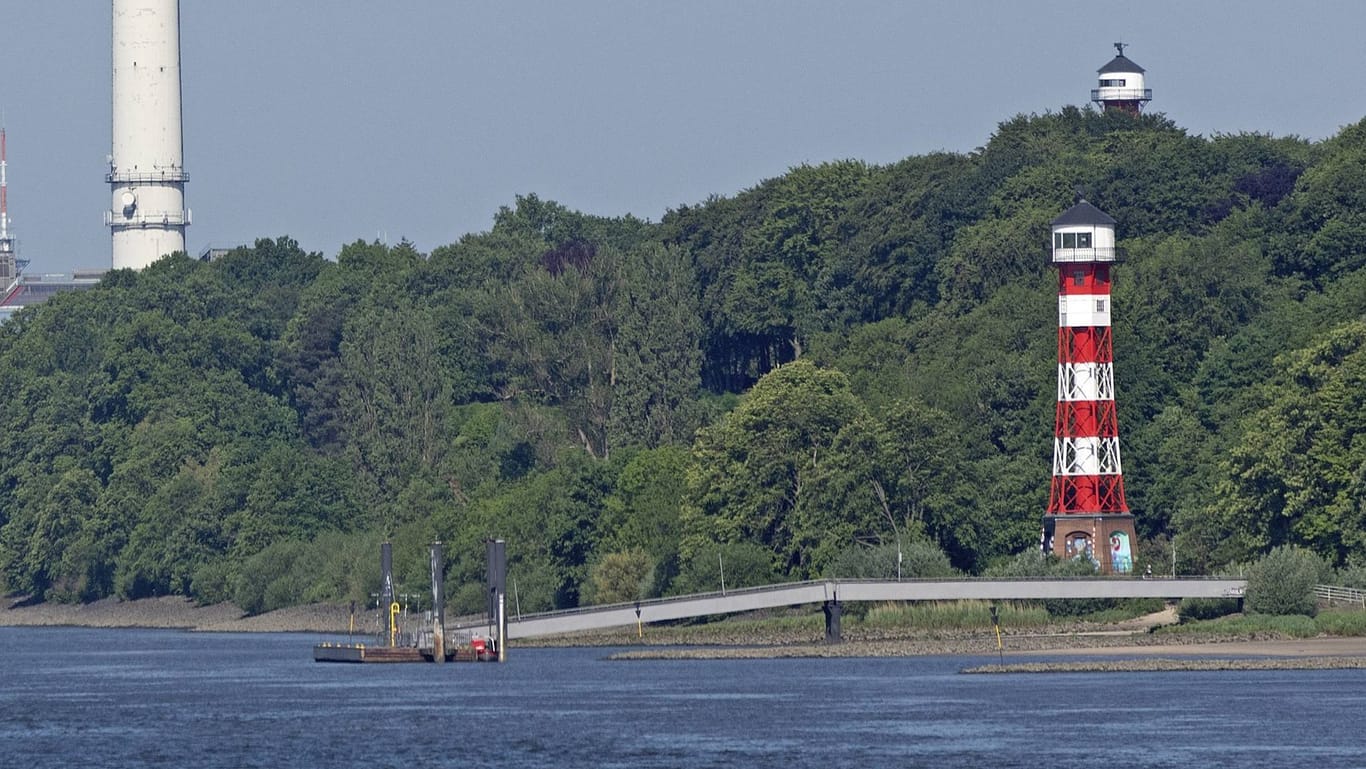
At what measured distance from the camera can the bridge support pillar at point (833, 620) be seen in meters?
102

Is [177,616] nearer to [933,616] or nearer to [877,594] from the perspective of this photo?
[933,616]

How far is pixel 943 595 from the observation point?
328 feet

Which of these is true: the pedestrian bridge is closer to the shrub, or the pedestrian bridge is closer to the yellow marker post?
the yellow marker post

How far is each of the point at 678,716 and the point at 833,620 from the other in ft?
78.5

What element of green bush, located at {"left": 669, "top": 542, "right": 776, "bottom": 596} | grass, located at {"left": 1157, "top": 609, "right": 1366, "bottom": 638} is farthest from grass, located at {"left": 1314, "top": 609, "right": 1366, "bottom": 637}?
green bush, located at {"left": 669, "top": 542, "right": 776, "bottom": 596}

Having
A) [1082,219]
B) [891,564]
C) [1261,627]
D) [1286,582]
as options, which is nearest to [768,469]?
[891,564]

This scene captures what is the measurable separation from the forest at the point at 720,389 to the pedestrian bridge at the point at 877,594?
343cm

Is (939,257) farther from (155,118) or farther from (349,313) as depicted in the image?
(155,118)

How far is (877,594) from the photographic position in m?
100

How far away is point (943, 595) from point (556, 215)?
8473cm

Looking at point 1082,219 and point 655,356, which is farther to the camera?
point 655,356

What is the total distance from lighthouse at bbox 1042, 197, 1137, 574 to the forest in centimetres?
318

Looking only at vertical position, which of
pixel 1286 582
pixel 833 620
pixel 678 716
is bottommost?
pixel 678 716

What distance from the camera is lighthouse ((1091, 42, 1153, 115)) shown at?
518ft
